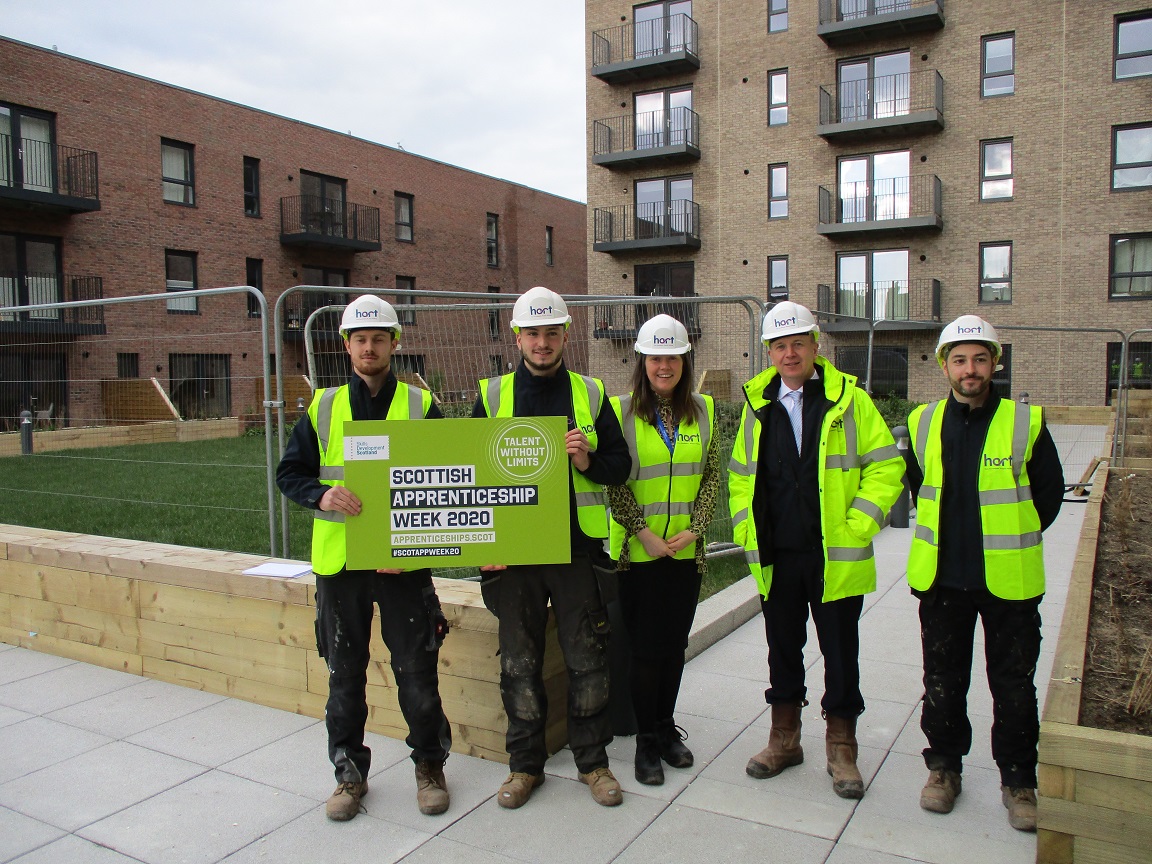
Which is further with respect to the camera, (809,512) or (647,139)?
(647,139)

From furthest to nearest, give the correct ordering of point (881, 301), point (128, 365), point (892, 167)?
point (881, 301) < point (892, 167) < point (128, 365)

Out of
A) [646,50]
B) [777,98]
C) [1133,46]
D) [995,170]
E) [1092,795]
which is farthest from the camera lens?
[646,50]

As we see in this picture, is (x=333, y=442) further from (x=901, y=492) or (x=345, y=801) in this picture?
(x=901, y=492)

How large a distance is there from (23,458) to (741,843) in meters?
10.2

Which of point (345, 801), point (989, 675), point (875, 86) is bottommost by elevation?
point (345, 801)

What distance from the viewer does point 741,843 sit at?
3.62 metres

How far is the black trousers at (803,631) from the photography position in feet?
13.3

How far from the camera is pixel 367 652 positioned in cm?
407

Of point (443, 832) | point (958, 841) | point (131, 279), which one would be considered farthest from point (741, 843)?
point (131, 279)

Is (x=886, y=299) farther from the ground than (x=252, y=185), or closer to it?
closer to it

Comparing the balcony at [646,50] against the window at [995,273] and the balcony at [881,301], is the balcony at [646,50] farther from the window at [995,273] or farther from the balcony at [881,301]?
the window at [995,273]

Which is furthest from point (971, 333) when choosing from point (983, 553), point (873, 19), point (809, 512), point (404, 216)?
point (404, 216)

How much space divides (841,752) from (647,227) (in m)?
29.1

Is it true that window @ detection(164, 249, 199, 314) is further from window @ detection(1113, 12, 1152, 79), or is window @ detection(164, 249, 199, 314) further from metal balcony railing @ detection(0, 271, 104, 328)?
window @ detection(1113, 12, 1152, 79)
